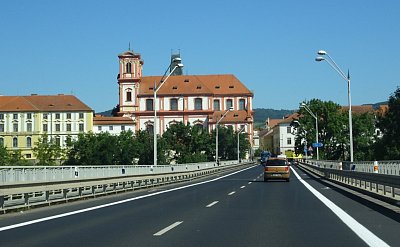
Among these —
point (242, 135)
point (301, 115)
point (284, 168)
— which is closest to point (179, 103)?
point (242, 135)

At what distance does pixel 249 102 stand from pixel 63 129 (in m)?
53.9

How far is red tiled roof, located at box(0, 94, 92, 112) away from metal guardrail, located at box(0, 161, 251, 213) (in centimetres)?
11292

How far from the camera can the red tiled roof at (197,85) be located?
16438cm

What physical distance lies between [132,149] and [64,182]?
69.5 m

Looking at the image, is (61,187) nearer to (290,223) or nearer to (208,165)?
(290,223)

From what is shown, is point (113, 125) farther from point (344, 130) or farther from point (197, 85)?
point (344, 130)

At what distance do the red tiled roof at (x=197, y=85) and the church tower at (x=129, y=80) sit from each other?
8.98 feet

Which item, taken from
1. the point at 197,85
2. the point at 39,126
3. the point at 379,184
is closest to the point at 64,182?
the point at 379,184

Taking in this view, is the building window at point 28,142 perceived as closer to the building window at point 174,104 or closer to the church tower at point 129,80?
the church tower at point 129,80

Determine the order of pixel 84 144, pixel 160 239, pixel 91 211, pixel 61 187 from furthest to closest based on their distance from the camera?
1. pixel 84 144
2. pixel 61 187
3. pixel 91 211
4. pixel 160 239

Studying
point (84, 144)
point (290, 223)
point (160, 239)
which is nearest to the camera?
point (160, 239)

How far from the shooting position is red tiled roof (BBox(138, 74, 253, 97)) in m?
164

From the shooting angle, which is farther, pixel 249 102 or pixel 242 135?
pixel 249 102

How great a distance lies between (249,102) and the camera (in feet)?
570
